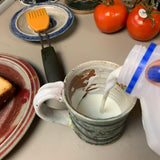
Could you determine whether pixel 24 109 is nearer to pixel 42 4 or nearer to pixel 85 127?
pixel 85 127

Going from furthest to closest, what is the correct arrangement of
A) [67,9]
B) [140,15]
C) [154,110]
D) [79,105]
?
[67,9] → [140,15] → [79,105] → [154,110]

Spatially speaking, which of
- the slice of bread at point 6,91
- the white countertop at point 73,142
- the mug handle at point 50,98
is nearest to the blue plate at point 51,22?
the white countertop at point 73,142

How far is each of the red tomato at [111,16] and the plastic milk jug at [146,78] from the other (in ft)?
1.02

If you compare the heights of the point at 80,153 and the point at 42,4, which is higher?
the point at 42,4

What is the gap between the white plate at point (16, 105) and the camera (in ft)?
1.16

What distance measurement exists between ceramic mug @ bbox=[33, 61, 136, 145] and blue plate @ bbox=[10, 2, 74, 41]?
24 centimetres

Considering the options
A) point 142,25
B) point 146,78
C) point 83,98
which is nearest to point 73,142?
point 83,98

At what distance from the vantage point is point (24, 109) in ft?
1.30

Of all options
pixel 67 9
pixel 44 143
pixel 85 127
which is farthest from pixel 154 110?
pixel 67 9

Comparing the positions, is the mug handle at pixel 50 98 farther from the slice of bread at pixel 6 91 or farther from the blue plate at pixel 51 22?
the blue plate at pixel 51 22

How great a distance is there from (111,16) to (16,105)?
36 cm

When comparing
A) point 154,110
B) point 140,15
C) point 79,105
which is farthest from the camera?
point 140,15

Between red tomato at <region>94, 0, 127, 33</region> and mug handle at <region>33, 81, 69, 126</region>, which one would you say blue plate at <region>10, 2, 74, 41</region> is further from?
mug handle at <region>33, 81, 69, 126</region>

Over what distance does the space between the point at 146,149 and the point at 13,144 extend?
25 cm
